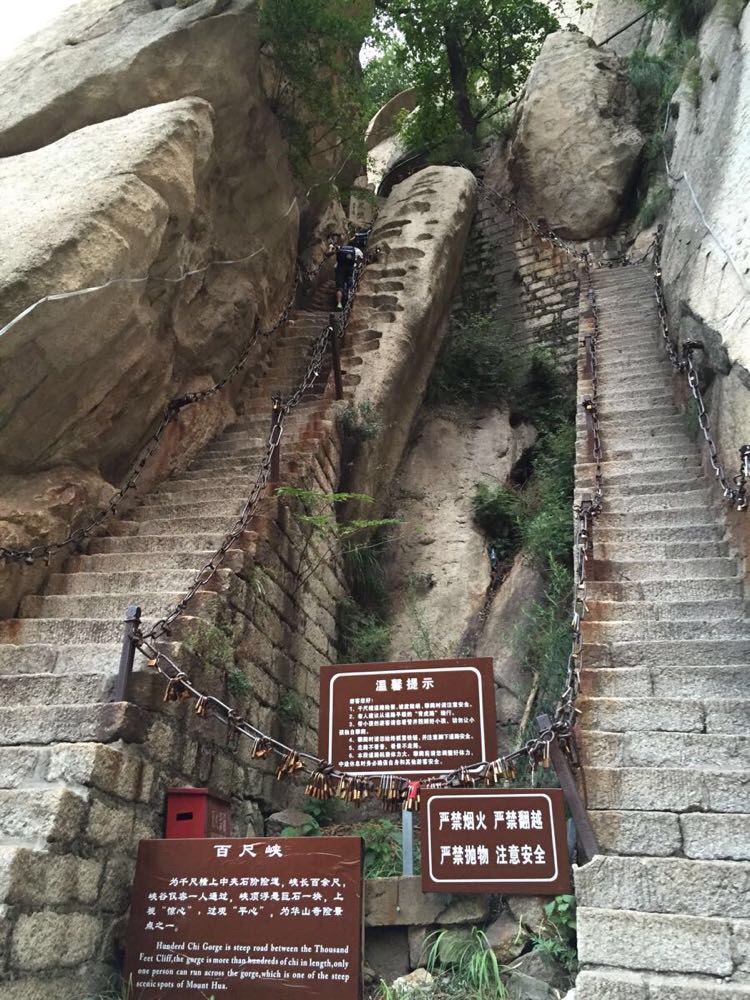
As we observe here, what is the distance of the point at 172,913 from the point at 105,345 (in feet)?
13.1

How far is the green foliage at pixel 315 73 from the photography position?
778 centimetres

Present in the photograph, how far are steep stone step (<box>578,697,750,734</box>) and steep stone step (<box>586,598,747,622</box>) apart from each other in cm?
76

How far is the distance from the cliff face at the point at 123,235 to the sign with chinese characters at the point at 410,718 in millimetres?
2679

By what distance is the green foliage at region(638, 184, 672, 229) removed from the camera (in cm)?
1063

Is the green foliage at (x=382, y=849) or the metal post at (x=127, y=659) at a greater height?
the metal post at (x=127, y=659)

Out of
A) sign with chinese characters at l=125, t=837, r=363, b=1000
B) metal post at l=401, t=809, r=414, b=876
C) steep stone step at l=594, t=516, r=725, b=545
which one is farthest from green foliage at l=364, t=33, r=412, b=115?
sign with chinese characters at l=125, t=837, r=363, b=1000

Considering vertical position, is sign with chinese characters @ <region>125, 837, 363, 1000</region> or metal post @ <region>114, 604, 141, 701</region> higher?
metal post @ <region>114, 604, 141, 701</region>

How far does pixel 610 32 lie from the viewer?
1517 cm

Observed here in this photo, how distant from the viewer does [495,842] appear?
331 centimetres

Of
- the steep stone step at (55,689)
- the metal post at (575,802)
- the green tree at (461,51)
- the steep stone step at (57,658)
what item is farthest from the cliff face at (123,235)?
the green tree at (461,51)

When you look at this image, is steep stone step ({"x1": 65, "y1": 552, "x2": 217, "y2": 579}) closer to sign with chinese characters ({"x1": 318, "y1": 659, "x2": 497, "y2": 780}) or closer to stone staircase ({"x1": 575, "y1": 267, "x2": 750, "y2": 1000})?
sign with chinese characters ({"x1": 318, "y1": 659, "x2": 497, "y2": 780})

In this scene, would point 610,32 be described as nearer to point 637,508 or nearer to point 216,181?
point 216,181

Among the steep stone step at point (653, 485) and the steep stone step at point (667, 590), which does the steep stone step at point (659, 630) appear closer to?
the steep stone step at point (667, 590)

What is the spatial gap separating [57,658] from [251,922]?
7.16ft
